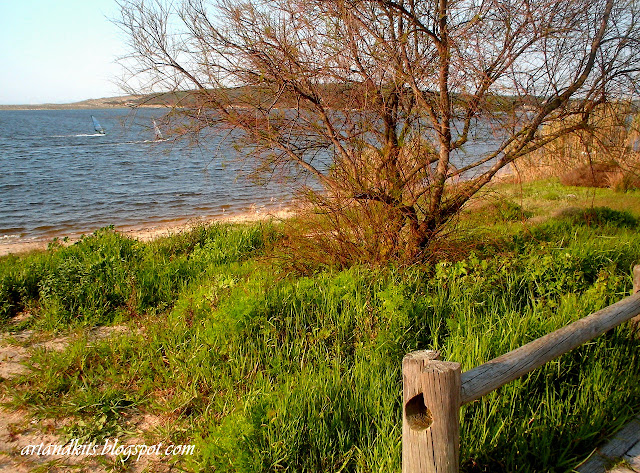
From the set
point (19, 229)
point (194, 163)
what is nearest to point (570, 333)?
point (19, 229)

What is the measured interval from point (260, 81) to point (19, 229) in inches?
459

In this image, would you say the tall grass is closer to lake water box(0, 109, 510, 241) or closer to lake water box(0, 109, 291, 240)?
lake water box(0, 109, 510, 241)

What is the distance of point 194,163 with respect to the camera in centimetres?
2777

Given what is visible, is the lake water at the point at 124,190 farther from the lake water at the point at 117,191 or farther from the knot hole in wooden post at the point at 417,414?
the knot hole in wooden post at the point at 417,414

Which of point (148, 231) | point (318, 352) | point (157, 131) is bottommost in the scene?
point (148, 231)

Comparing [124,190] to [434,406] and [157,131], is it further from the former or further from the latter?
[434,406]

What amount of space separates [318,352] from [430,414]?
1.81m

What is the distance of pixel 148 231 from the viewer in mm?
12398

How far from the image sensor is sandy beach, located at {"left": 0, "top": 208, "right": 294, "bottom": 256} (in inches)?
421

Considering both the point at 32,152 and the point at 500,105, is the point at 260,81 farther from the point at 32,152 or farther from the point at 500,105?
the point at 32,152

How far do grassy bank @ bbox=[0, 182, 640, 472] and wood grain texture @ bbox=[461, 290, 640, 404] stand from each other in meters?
0.42

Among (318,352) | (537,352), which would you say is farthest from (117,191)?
(537,352)

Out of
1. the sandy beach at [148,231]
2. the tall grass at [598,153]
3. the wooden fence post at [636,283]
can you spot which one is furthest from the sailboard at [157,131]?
the wooden fence post at [636,283]

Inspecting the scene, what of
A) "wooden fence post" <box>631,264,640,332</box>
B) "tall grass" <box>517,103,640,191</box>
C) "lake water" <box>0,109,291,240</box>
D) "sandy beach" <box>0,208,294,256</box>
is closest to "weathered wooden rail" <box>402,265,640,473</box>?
"wooden fence post" <box>631,264,640,332</box>
